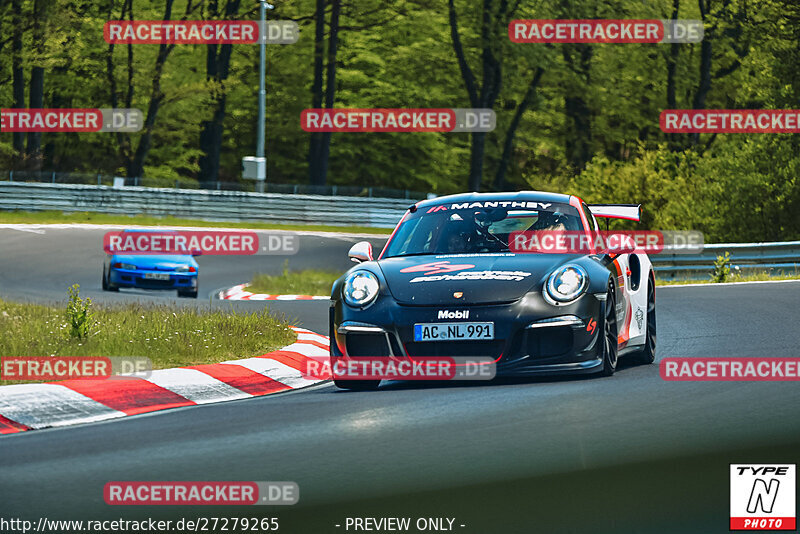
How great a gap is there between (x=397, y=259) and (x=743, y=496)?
4577mm

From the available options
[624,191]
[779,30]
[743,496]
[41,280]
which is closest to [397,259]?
[743,496]

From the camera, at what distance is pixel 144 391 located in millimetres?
9508

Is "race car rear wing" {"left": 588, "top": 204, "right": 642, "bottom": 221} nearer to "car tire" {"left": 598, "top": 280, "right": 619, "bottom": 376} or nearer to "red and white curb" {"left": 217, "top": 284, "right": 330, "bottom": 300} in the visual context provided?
"car tire" {"left": 598, "top": 280, "right": 619, "bottom": 376}

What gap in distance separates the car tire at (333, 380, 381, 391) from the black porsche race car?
0.01 metres

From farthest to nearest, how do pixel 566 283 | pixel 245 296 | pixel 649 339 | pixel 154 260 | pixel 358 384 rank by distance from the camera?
pixel 245 296, pixel 154 260, pixel 649 339, pixel 358 384, pixel 566 283

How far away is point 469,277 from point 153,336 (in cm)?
355

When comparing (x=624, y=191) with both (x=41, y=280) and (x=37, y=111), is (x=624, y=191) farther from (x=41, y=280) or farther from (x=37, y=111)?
(x=37, y=111)

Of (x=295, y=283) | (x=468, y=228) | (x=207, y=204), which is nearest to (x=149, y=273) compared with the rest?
(x=295, y=283)

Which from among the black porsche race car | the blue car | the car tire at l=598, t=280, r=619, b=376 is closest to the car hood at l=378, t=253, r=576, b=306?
the black porsche race car

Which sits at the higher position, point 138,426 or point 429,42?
point 429,42

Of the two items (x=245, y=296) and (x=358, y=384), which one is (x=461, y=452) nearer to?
(x=358, y=384)

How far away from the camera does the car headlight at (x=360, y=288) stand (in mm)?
9438

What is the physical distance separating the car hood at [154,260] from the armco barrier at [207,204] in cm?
1766

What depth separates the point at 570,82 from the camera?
205 ft
